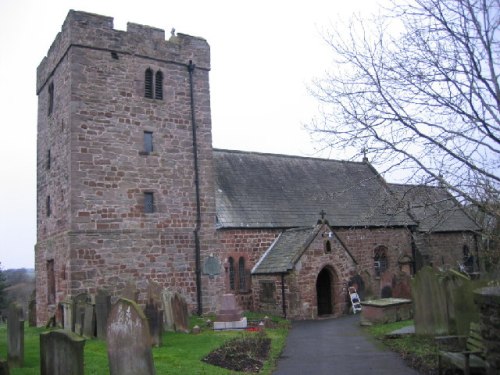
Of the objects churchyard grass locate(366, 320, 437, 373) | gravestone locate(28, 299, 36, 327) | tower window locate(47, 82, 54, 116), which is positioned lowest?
churchyard grass locate(366, 320, 437, 373)

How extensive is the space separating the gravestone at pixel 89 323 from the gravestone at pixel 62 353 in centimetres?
748

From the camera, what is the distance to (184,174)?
2111 cm

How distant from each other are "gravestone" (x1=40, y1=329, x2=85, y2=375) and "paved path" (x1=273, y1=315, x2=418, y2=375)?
4.81 m

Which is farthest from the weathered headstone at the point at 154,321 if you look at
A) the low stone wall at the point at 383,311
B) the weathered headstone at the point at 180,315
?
the low stone wall at the point at 383,311

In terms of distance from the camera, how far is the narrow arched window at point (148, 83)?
68.3 feet

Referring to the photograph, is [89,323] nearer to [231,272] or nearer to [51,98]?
[231,272]

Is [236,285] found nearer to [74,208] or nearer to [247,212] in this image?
[247,212]

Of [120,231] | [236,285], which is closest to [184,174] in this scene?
[120,231]

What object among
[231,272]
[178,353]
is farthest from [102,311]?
[231,272]

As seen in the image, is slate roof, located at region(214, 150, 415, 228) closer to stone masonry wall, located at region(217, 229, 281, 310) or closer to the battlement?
stone masonry wall, located at region(217, 229, 281, 310)

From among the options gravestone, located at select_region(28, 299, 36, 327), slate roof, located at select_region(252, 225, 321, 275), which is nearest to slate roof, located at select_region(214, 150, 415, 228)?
slate roof, located at select_region(252, 225, 321, 275)

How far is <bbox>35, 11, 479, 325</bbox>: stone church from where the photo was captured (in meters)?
18.8

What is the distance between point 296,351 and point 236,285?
9.46 metres

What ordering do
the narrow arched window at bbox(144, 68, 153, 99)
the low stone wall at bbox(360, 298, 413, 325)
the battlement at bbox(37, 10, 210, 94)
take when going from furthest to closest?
the narrow arched window at bbox(144, 68, 153, 99)
the battlement at bbox(37, 10, 210, 94)
the low stone wall at bbox(360, 298, 413, 325)
